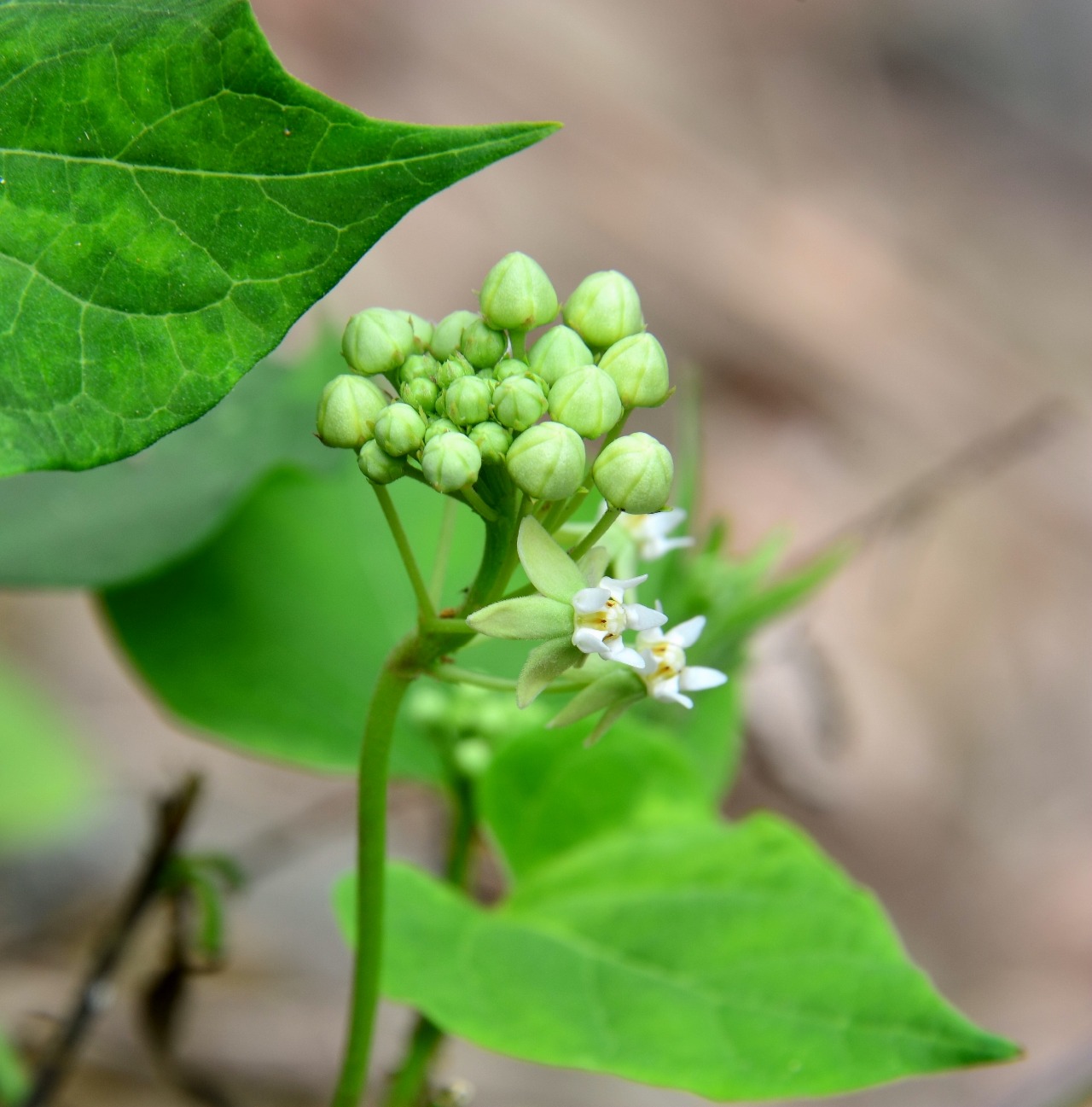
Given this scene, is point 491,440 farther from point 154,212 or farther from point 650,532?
point 650,532

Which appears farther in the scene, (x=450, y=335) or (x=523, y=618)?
(x=450, y=335)

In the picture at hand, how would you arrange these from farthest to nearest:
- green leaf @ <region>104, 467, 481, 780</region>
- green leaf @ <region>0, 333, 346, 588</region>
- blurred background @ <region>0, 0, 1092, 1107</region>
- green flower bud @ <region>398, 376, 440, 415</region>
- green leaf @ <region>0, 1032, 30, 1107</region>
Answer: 1. blurred background @ <region>0, 0, 1092, 1107</region>
2. green leaf @ <region>104, 467, 481, 780</region>
3. green leaf @ <region>0, 1032, 30, 1107</region>
4. green leaf @ <region>0, 333, 346, 588</region>
5. green flower bud @ <region>398, 376, 440, 415</region>

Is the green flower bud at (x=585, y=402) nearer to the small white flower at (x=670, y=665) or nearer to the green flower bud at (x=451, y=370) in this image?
the green flower bud at (x=451, y=370)

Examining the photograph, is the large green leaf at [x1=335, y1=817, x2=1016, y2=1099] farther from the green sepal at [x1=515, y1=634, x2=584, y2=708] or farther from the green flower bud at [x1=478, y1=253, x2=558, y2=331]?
the green flower bud at [x1=478, y1=253, x2=558, y2=331]

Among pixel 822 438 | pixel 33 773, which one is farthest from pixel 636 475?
pixel 822 438

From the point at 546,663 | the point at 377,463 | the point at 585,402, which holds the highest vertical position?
the point at 585,402

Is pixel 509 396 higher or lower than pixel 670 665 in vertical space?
higher

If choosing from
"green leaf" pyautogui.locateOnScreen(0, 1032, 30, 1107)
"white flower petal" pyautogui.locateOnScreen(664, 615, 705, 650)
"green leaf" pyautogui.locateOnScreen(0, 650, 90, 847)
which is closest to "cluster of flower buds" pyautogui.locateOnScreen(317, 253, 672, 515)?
"white flower petal" pyautogui.locateOnScreen(664, 615, 705, 650)
